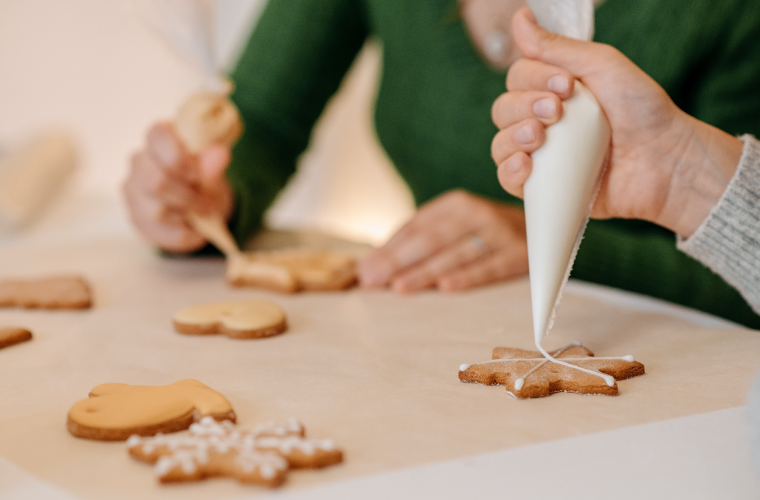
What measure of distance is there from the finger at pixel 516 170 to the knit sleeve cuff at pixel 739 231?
18 cm

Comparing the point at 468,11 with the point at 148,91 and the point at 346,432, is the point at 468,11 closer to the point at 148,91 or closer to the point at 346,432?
the point at 346,432

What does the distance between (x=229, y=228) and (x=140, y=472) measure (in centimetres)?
73

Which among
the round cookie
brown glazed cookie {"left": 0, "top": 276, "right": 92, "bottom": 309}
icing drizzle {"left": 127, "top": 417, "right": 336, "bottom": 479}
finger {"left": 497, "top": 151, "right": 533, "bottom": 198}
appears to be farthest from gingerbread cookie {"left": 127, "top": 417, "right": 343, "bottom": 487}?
the round cookie

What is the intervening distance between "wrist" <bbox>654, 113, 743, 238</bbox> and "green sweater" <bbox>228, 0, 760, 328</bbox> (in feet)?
1.10

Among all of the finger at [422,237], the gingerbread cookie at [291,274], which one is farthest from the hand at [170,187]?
the finger at [422,237]

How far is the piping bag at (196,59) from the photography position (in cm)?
77

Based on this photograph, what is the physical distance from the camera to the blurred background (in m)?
2.06

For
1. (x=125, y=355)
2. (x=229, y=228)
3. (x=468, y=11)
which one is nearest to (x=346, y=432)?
(x=125, y=355)

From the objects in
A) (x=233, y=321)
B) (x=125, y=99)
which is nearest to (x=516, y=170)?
(x=233, y=321)

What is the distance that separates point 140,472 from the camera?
0.35 m

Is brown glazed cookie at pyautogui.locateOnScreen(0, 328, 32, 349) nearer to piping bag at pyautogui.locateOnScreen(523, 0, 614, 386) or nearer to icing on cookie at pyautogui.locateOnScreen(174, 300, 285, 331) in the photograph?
icing on cookie at pyautogui.locateOnScreen(174, 300, 285, 331)

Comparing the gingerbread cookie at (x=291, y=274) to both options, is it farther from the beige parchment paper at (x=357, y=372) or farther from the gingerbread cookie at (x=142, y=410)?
the gingerbread cookie at (x=142, y=410)

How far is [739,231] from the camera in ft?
1.80

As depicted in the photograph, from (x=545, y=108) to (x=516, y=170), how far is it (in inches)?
2.2
